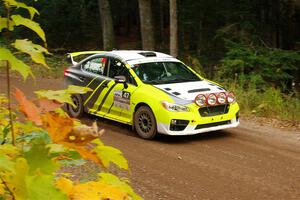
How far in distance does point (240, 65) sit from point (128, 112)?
7750 millimetres

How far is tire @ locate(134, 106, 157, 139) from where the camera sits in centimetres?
902

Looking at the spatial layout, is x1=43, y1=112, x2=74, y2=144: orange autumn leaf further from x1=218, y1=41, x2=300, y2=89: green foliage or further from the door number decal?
x1=218, y1=41, x2=300, y2=89: green foliage

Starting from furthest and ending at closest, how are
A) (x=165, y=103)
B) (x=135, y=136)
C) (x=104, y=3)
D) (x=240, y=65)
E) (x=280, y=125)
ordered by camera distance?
(x=104, y=3) < (x=240, y=65) < (x=280, y=125) < (x=135, y=136) < (x=165, y=103)

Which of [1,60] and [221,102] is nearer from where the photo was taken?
[1,60]

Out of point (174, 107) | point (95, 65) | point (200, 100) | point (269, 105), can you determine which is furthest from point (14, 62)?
point (269, 105)

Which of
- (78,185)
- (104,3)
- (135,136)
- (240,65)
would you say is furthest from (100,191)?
(104,3)

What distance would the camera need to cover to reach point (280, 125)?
10984 mm

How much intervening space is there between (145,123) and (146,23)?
40.8 ft

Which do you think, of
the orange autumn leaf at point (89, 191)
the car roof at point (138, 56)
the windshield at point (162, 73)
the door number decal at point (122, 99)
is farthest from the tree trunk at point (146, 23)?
the orange autumn leaf at point (89, 191)

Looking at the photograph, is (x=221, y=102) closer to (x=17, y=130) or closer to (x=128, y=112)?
(x=128, y=112)

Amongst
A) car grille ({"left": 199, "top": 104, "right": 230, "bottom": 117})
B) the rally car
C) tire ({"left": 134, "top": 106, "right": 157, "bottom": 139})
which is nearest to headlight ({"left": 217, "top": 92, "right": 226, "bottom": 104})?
the rally car

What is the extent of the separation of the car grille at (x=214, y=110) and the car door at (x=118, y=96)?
1503mm

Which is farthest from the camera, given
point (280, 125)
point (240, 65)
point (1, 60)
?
point (240, 65)

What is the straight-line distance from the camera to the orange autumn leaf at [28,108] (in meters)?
1.44
